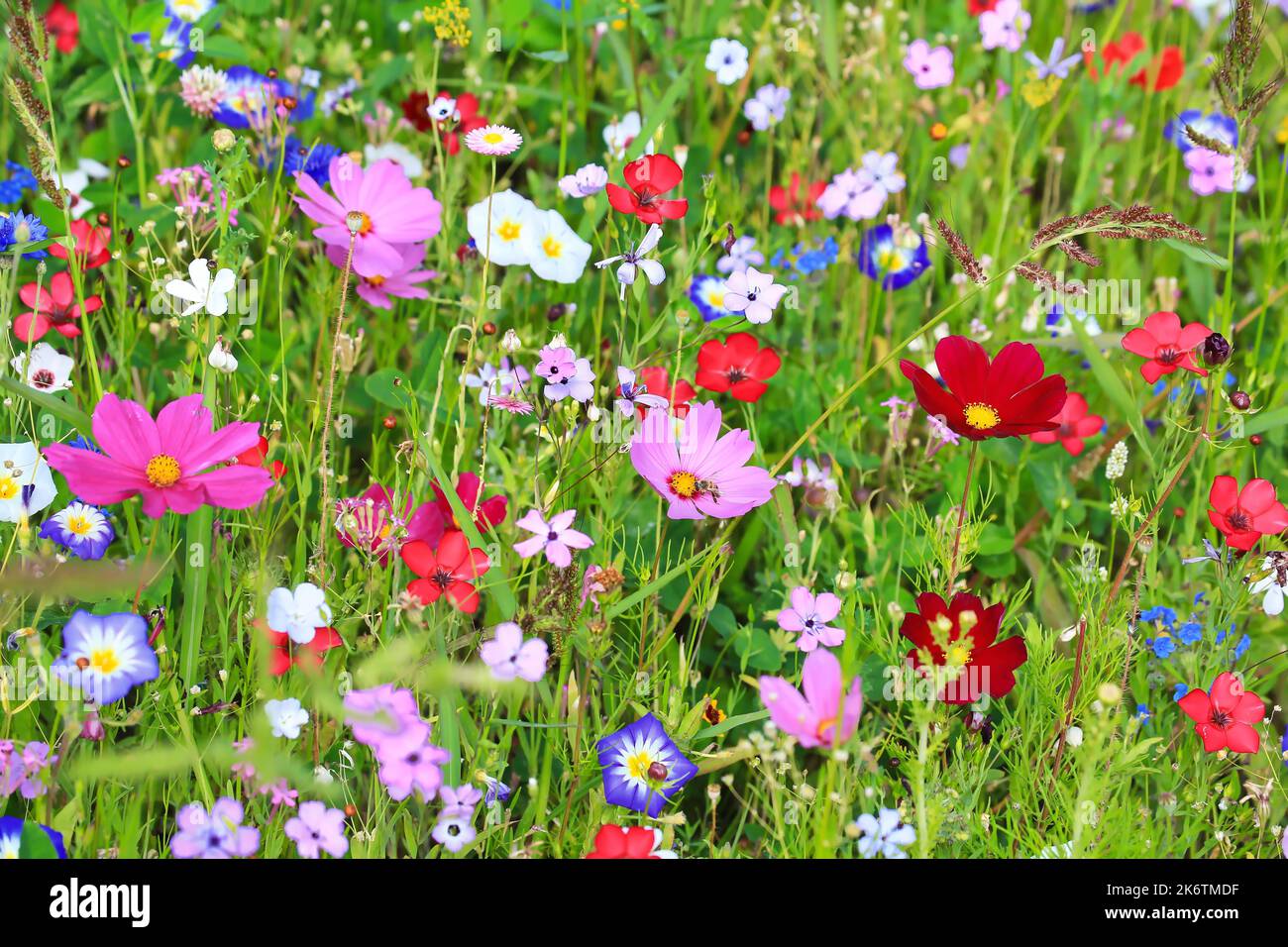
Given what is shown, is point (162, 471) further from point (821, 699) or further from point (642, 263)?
point (821, 699)

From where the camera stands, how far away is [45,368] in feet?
5.32

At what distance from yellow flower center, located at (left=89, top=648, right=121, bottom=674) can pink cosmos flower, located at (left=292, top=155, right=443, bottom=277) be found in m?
0.60

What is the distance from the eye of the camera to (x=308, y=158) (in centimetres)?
185

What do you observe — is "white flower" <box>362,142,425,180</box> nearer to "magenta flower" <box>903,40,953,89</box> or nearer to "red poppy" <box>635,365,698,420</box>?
"red poppy" <box>635,365,698,420</box>

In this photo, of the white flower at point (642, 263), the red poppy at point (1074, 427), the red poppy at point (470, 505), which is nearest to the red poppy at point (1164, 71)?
the red poppy at point (1074, 427)

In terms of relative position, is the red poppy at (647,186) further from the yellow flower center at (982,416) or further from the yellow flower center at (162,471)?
the yellow flower center at (162,471)

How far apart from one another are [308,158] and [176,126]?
1.76ft

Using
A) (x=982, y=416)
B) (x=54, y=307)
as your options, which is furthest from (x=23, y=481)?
(x=982, y=416)

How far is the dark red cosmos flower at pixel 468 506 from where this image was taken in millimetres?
1498

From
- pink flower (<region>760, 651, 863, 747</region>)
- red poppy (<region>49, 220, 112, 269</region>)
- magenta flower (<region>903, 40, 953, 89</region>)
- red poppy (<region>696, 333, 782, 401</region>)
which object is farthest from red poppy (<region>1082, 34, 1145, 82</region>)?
red poppy (<region>49, 220, 112, 269</region>)

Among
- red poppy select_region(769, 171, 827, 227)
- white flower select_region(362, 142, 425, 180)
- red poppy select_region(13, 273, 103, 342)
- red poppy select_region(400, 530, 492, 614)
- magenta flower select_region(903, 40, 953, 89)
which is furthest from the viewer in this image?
magenta flower select_region(903, 40, 953, 89)

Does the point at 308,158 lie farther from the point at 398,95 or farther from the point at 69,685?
the point at 69,685

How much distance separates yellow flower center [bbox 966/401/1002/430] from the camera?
4.61 feet
